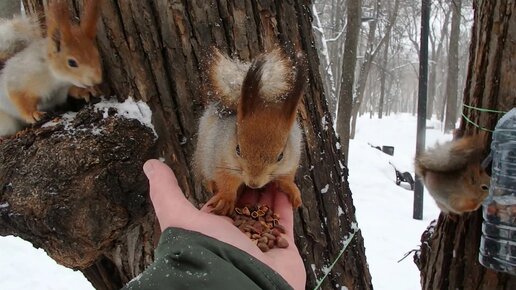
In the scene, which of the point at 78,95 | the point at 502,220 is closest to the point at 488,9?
the point at 502,220

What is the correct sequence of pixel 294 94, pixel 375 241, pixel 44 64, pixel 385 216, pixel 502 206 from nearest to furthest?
pixel 294 94 < pixel 44 64 < pixel 502 206 < pixel 375 241 < pixel 385 216

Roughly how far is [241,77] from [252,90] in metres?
0.18

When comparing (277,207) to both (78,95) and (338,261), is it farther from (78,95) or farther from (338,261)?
(78,95)

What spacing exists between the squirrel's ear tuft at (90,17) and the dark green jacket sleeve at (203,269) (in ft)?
1.97

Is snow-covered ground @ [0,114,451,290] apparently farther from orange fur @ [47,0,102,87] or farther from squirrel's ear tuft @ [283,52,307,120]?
orange fur @ [47,0,102,87]

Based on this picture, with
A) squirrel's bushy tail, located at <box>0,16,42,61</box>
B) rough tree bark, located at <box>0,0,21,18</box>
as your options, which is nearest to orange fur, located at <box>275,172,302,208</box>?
squirrel's bushy tail, located at <box>0,16,42,61</box>

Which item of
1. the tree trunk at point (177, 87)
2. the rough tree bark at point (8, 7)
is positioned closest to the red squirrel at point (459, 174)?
the tree trunk at point (177, 87)

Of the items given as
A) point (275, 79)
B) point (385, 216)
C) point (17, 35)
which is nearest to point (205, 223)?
point (275, 79)

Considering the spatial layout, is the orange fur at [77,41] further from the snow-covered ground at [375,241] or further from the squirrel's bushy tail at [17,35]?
the snow-covered ground at [375,241]

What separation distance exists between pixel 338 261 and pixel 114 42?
0.87 metres

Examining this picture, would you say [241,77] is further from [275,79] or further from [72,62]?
[72,62]

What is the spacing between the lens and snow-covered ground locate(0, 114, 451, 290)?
364cm

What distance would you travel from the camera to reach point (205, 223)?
0.95 m

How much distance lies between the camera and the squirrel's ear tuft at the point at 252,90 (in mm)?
879
